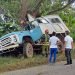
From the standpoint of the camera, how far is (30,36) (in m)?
23.8

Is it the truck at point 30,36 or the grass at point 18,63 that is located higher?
the truck at point 30,36

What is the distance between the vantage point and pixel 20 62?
19.6 m

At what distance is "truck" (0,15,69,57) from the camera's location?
22656 mm

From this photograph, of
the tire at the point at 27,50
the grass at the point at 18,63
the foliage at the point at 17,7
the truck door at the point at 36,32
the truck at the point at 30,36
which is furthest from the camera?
the foliage at the point at 17,7

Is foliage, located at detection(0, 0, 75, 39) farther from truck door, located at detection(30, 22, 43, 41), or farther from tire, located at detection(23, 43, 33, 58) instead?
tire, located at detection(23, 43, 33, 58)

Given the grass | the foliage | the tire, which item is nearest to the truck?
the tire

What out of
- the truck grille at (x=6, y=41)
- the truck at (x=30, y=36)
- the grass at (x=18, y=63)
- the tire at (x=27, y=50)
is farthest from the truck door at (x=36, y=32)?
the grass at (x=18, y=63)

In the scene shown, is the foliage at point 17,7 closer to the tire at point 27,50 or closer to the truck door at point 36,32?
the truck door at point 36,32

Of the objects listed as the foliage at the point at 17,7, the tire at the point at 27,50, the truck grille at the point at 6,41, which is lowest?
the tire at the point at 27,50

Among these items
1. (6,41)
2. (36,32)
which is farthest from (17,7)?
(6,41)

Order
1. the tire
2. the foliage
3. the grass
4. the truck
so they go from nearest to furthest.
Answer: the grass → the truck → the tire → the foliage

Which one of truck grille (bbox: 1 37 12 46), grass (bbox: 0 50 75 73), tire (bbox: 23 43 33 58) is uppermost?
truck grille (bbox: 1 37 12 46)

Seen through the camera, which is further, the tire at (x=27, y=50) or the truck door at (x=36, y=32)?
the truck door at (x=36, y=32)

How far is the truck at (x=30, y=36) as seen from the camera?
74.3 feet
